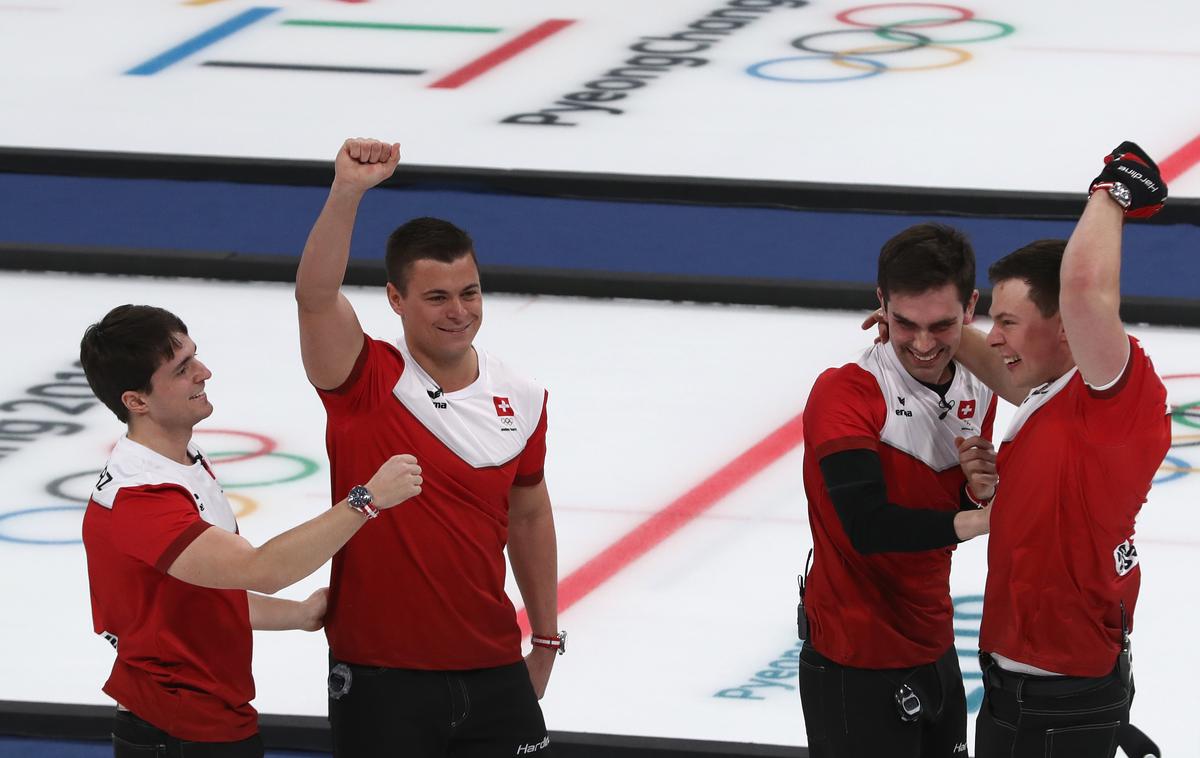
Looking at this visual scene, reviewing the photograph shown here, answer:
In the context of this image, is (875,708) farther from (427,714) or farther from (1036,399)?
(427,714)

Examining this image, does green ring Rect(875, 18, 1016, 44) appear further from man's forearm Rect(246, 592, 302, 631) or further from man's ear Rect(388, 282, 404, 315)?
man's forearm Rect(246, 592, 302, 631)

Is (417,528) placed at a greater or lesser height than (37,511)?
greater

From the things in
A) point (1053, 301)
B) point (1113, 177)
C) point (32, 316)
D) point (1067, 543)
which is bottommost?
point (32, 316)

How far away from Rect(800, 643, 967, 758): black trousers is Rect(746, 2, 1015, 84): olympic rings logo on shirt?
475cm

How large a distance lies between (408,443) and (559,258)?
3182 millimetres

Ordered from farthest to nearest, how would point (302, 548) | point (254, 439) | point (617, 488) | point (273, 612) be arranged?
point (254, 439) → point (617, 488) → point (273, 612) → point (302, 548)

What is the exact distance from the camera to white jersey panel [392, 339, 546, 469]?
2.72 meters

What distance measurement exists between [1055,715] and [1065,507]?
0.26 meters

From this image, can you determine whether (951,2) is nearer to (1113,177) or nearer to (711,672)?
(711,672)

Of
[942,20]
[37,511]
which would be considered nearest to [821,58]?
[942,20]

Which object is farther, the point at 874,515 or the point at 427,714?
the point at 427,714

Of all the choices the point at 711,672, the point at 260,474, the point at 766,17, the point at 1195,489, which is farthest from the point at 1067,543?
the point at 766,17

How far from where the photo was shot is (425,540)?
8.84 ft

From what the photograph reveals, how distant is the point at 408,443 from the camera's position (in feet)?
8.86
